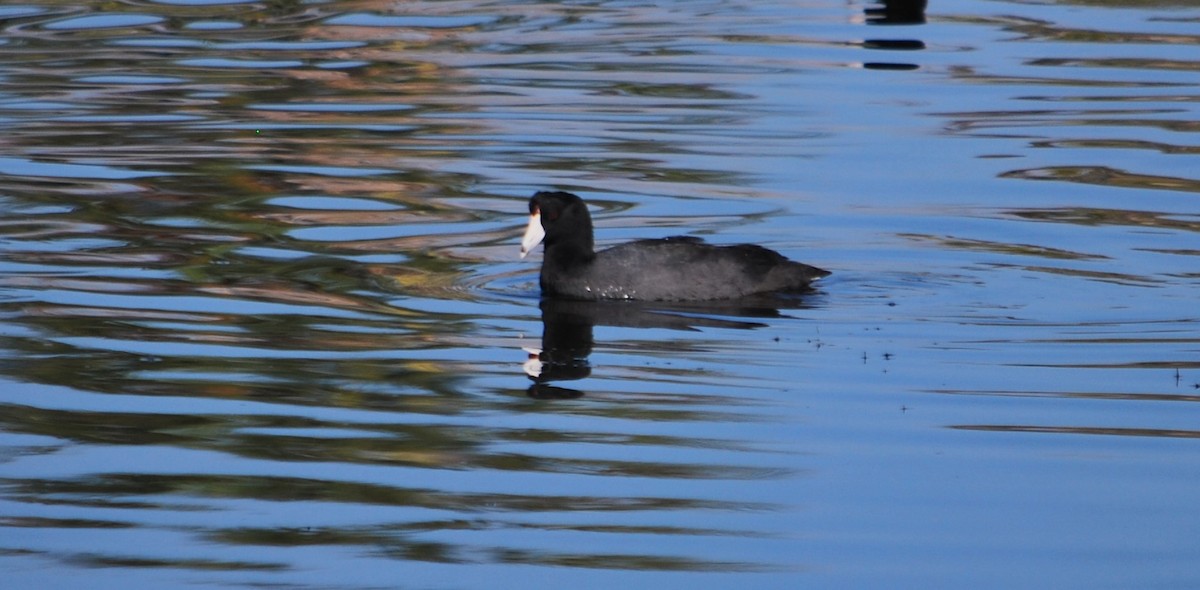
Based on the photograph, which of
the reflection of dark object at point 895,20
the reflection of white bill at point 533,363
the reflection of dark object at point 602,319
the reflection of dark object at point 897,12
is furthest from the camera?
the reflection of dark object at point 897,12

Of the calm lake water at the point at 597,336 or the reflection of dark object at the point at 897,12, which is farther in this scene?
the reflection of dark object at the point at 897,12

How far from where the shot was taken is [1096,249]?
11109mm

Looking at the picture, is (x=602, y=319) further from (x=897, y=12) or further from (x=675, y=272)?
(x=897, y=12)

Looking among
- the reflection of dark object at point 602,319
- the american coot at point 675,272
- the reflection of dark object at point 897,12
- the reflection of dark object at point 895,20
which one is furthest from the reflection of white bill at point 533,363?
the reflection of dark object at point 897,12

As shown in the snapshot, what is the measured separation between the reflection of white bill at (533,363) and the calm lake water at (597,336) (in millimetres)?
26

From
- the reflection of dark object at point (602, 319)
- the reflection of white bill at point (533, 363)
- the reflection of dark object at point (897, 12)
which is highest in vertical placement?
the reflection of dark object at point (897, 12)

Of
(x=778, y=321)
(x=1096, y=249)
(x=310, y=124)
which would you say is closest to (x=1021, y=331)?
(x=778, y=321)

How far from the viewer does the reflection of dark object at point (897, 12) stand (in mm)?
22875

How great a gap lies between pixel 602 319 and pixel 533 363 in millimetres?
1226

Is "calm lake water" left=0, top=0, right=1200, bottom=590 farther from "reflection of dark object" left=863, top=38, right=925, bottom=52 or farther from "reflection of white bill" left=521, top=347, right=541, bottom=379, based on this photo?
"reflection of dark object" left=863, top=38, right=925, bottom=52

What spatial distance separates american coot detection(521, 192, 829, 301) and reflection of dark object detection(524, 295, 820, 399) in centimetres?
7

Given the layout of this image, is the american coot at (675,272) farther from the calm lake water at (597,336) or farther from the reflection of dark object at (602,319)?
the calm lake water at (597,336)

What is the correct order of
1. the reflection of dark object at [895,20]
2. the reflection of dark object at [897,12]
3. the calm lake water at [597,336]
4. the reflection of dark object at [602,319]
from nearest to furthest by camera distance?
the calm lake water at [597,336] < the reflection of dark object at [602,319] < the reflection of dark object at [895,20] < the reflection of dark object at [897,12]

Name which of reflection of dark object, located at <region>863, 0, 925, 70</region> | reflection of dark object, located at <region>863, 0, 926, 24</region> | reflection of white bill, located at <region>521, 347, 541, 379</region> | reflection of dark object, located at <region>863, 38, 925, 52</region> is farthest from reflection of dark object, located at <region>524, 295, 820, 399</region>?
reflection of dark object, located at <region>863, 0, 926, 24</region>
